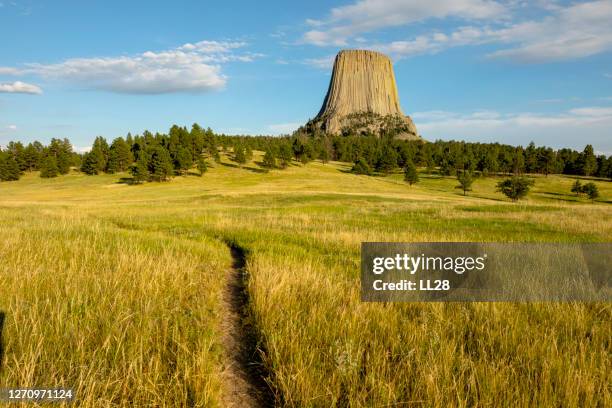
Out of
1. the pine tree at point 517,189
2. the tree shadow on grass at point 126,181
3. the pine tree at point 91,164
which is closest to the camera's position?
the pine tree at point 517,189

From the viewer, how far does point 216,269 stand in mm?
7355

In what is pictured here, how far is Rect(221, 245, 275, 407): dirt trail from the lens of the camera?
3.15 metres

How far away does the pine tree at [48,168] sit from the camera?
91906 millimetres

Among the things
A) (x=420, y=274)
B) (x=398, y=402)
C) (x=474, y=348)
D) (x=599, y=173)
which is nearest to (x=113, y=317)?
(x=398, y=402)

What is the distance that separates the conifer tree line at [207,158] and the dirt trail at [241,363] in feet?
264

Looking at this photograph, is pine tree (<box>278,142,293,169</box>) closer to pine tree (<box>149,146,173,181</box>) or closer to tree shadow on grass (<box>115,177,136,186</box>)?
pine tree (<box>149,146,173,181</box>)

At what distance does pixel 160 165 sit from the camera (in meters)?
79.6

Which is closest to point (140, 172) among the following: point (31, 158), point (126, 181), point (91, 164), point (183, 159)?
point (126, 181)

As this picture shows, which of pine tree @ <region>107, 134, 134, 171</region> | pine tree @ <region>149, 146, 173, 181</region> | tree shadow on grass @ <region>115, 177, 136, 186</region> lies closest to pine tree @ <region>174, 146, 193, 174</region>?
pine tree @ <region>149, 146, 173, 181</region>

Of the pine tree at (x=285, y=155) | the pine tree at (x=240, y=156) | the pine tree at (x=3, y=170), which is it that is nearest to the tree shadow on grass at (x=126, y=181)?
the pine tree at (x=240, y=156)

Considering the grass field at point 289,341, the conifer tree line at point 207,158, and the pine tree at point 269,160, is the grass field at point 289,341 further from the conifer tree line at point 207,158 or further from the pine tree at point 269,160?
the pine tree at point 269,160

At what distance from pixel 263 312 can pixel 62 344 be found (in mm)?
2184

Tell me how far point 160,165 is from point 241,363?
83249 mm

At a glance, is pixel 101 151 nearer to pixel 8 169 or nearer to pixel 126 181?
pixel 8 169
